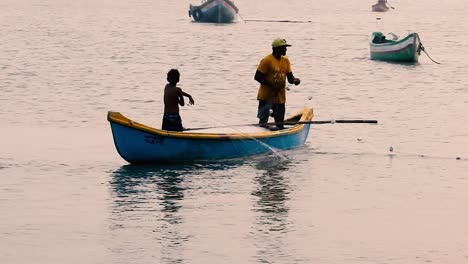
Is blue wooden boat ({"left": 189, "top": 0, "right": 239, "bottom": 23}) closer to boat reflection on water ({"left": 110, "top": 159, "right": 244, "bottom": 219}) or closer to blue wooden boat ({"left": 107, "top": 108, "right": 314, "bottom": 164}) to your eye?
blue wooden boat ({"left": 107, "top": 108, "right": 314, "bottom": 164})

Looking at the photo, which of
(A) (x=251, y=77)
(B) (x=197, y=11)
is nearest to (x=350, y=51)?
(A) (x=251, y=77)

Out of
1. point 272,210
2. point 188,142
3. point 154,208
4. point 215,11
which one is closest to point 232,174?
point 188,142

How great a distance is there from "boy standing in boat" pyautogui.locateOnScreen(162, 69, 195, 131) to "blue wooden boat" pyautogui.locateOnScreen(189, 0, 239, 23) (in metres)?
69.0

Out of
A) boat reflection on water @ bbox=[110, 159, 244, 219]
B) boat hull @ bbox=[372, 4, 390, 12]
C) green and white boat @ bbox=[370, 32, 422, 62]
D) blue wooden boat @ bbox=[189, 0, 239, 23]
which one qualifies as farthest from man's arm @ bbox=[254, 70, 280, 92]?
boat hull @ bbox=[372, 4, 390, 12]

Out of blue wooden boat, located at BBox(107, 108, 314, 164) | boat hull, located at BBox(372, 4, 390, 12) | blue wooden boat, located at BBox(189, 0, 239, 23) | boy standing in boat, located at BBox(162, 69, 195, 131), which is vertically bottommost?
boat hull, located at BBox(372, 4, 390, 12)

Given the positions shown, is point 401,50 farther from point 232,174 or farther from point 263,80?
point 232,174

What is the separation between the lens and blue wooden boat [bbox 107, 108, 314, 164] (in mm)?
22531

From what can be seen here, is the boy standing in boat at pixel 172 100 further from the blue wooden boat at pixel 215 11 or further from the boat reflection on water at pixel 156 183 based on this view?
the blue wooden boat at pixel 215 11

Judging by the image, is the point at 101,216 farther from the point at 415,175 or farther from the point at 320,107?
the point at 320,107

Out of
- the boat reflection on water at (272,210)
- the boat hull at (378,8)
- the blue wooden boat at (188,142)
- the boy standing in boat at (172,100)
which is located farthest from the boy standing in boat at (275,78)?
the boat hull at (378,8)

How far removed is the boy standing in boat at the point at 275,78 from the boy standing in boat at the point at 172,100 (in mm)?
1945

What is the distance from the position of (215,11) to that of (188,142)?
69.4 meters

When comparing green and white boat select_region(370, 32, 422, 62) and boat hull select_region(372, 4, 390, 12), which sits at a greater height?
→ green and white boat select_region(370, 32, 422, 62)

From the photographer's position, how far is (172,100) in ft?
75.3
